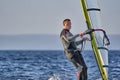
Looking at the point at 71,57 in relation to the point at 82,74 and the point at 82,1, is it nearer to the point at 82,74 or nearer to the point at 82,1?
the point at 82,74

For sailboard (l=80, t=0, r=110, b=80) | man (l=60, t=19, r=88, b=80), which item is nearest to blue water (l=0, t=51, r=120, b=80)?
sailboard (l=80, t=0, r=110, b=80)

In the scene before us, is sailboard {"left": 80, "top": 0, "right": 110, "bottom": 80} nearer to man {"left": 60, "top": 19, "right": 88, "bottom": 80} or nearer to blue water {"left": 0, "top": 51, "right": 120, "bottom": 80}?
man {"left": 60, "top": 19, "right": 88, "bottom": 80}

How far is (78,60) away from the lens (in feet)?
42.1

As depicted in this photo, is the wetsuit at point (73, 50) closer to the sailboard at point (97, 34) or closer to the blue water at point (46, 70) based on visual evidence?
the sailboard at point (97, 34)

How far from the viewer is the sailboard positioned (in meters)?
13.4

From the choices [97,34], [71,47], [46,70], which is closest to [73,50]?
[71,47]

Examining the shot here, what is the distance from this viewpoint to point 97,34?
535 inches

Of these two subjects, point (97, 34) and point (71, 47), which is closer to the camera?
point (71, 47)

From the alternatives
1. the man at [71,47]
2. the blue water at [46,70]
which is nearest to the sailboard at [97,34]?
the man at [71,47]

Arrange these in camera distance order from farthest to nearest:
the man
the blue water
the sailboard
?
the blue water
the sailboard
the man

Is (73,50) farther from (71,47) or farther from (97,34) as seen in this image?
(97,34)

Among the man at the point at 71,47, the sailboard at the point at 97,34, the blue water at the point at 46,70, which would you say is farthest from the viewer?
the blue water at the point at 46,70

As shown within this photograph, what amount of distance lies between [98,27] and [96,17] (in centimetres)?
28

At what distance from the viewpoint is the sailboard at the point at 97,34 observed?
13414 mm
